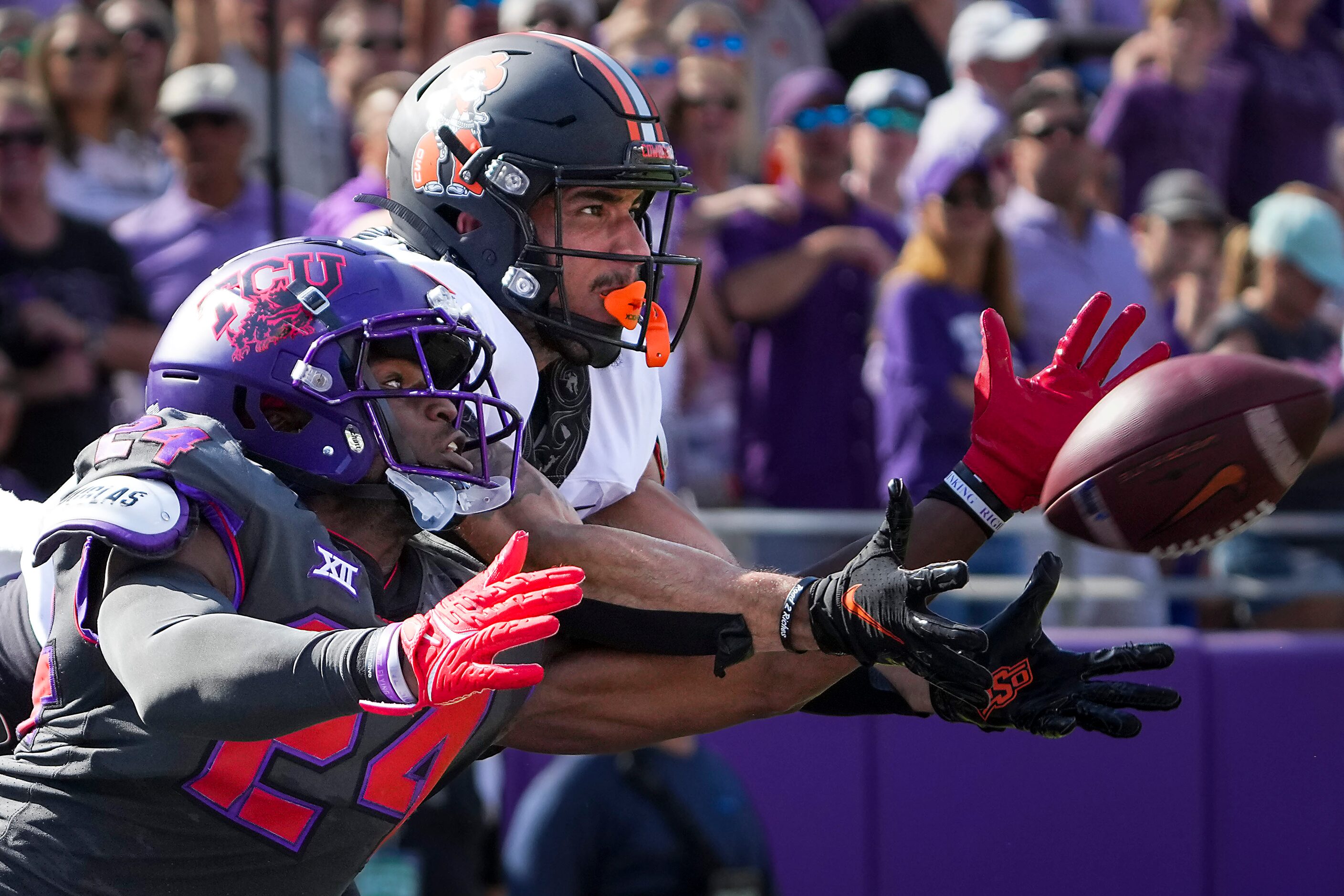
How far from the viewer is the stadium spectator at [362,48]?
6.65 m

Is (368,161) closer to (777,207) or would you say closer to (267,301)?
(777,207)

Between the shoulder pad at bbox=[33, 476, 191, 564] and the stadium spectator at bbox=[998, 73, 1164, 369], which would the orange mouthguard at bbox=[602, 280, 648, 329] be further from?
the stadium spectator at bbox=[998, 73, 1164, 369]

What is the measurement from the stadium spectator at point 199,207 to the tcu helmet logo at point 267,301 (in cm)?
315

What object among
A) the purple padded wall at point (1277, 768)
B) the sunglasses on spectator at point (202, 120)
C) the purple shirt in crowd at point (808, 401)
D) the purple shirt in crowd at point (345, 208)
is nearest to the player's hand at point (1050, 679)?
the purple shirt in crowd at point (345, 208)

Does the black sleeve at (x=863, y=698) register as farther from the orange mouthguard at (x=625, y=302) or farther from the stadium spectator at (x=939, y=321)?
the stadium spectator at (x=939, y=321)

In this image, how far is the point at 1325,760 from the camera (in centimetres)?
540

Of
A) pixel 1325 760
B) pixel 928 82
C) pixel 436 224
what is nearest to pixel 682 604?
pixel 436 224

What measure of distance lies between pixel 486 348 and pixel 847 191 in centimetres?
369

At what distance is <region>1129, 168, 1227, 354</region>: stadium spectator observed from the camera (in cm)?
675

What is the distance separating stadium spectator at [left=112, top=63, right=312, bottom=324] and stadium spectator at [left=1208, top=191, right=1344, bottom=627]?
3.02 metres

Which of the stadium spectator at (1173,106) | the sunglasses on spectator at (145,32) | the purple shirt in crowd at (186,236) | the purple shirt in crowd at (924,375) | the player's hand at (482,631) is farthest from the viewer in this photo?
the stadium spectator at (1173,106)

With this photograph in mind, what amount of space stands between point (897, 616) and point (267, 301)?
0.98 m

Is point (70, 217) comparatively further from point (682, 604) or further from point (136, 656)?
point (136, 656)

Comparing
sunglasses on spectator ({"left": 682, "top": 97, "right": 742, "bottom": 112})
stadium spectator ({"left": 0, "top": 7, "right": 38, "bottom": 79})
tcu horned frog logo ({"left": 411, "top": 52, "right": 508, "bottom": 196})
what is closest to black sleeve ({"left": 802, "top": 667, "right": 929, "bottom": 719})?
tcu horned frog logo ({"left": 411, "top": 52, "right": 508, "bottom": 196})
